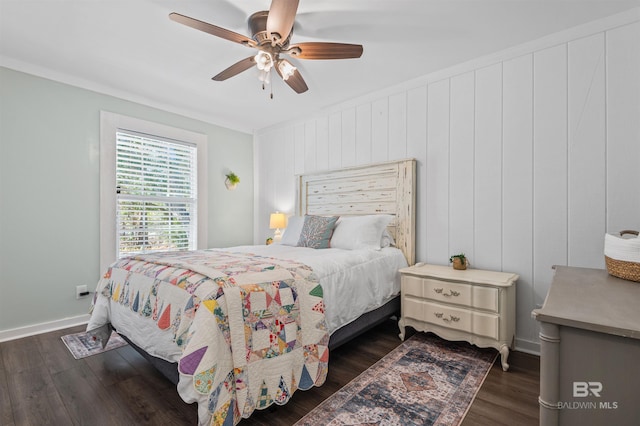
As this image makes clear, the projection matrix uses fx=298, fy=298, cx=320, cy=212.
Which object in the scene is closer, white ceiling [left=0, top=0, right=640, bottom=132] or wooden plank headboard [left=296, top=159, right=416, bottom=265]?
white ceiling [left=0, top=0, right=640, bottom=132]

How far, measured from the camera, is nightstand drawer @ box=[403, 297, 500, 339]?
217 cm

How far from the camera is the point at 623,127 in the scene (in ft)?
6.89

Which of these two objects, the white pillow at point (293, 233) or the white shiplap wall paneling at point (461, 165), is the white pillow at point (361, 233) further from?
the white shiplap wall paneling at point (461, 165)

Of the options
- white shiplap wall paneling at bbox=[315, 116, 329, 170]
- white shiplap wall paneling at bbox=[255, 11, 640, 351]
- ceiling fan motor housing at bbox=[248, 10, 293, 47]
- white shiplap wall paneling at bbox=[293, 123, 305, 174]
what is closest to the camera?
ceiling fan motor housing at bbox=[248, 10, 293, 47]

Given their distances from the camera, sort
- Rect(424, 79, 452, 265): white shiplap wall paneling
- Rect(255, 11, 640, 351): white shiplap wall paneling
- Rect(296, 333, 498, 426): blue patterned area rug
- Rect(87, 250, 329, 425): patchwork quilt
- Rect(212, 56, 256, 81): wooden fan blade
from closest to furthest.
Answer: Rect(87, 250, 329, 425): patchwork quilt < Rect(296, 333, 498, 426): blue patterned area rug < Rect(255, 11, 640, 351): white shiplap wall paneling < Rect(212, 56, 256, 81): wooden fan blade < Rect(424, 79, 452, 265): white shiplap wall paneling

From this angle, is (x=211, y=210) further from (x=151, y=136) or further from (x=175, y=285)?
(x=175, y=285)

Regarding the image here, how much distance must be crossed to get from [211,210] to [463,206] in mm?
3304

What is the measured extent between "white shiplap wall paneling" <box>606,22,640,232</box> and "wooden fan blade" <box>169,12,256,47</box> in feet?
8.46

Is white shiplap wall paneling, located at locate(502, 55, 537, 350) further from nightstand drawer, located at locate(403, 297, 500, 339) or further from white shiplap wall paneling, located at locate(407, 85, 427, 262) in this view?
white shiplap wall paneling, located at locate(407, 85, 427, 262)

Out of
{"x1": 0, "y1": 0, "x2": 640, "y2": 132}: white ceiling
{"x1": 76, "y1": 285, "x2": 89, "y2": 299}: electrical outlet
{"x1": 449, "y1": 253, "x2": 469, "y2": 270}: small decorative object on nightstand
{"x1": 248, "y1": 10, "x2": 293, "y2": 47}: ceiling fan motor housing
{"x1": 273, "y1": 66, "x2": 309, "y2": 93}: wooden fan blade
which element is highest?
{"x1": 0, "y1": 0, "x2": 640, "y2": 132}: white ceiling

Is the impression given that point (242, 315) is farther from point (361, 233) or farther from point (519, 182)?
point (519, 182)

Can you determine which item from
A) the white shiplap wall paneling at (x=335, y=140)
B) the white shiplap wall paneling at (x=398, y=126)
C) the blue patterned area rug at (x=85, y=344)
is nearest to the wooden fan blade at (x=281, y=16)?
the white shiplap wall paneling at (x=398, y=126)

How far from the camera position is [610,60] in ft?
7.06

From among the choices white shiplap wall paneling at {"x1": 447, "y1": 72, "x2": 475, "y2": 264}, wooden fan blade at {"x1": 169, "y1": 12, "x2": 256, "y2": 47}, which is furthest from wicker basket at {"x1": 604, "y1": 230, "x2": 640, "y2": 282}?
wooden fan blade at {"x1": 169, "y1": 12, "x2": 256, "y2": 47}
